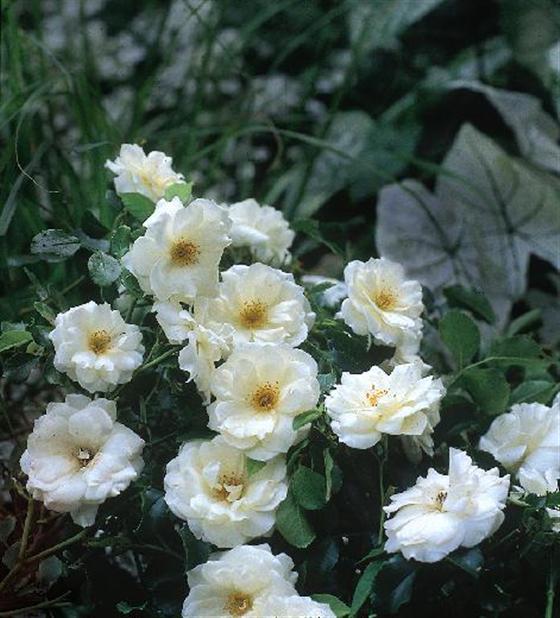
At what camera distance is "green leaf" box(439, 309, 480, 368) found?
937 millimetres

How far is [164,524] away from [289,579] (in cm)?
12

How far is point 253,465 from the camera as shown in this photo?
778 millimetres

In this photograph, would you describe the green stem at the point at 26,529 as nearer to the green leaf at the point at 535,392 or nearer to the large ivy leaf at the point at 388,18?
the green leaf at the point at 535,392

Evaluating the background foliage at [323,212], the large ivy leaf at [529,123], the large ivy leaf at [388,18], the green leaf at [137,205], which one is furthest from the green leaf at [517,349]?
the large ivy leaf at [388,18]

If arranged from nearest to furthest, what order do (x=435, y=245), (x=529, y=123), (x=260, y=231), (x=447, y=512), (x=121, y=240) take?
(x=447, y=512), (x=121, y=240), (x=260, y=231), (x=435, y=245), (x=529, y=123)

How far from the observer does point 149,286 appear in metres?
0.81

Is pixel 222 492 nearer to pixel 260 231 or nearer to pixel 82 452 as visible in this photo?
pixel 82 452

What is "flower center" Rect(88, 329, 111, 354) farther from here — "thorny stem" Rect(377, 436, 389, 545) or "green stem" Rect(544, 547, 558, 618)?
"green stem" Rect(544, 547, 558, 618)

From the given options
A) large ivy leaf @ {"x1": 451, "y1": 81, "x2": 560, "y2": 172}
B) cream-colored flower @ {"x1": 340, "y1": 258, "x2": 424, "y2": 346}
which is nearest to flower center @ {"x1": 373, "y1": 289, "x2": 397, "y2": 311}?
cream-colored flower @ {"x1": 340, "y1": 258, "x2": 424, "y2": 346}

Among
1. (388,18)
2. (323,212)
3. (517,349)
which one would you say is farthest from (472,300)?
(388,18)

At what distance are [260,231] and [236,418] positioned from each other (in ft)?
0.81

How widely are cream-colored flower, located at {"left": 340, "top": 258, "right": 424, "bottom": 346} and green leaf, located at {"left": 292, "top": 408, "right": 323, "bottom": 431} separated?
0.33ft

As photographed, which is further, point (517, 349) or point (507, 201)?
point (507, 201)

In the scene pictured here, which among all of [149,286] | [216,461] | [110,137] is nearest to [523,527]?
[216,461]
